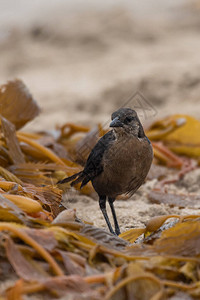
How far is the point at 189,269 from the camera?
1.69m

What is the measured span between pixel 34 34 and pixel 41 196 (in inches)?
254

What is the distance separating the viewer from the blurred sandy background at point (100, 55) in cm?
595

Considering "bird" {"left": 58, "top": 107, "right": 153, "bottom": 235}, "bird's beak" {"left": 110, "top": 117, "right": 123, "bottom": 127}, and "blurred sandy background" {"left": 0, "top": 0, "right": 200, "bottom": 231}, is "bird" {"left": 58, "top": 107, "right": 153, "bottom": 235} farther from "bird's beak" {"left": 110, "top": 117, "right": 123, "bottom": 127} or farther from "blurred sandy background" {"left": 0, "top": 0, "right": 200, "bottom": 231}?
"blurred sandy background" {"left": 0, "top": 0, "right": 200, "bottom": 231}

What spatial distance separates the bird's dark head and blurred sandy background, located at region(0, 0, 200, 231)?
2764 millimetres

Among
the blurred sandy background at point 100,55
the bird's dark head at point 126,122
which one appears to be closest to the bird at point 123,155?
the bird's dark head at point 126,122

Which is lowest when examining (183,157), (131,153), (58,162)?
(183,157)

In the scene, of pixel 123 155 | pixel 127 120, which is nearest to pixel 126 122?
pixel 127 120

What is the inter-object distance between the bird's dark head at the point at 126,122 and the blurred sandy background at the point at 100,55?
2.95 meters

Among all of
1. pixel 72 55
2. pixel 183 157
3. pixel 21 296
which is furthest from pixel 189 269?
pixel 72 55

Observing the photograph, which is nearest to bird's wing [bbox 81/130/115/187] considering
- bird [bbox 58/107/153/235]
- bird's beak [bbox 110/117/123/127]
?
bird [bbox 58/107/153/235]

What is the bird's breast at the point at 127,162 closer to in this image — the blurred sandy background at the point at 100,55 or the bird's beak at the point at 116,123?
the bird's beak at the point at 116,123

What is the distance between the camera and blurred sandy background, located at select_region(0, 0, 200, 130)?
595 centimetres

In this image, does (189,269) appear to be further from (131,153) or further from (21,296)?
(131,153)

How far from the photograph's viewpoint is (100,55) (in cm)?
754
